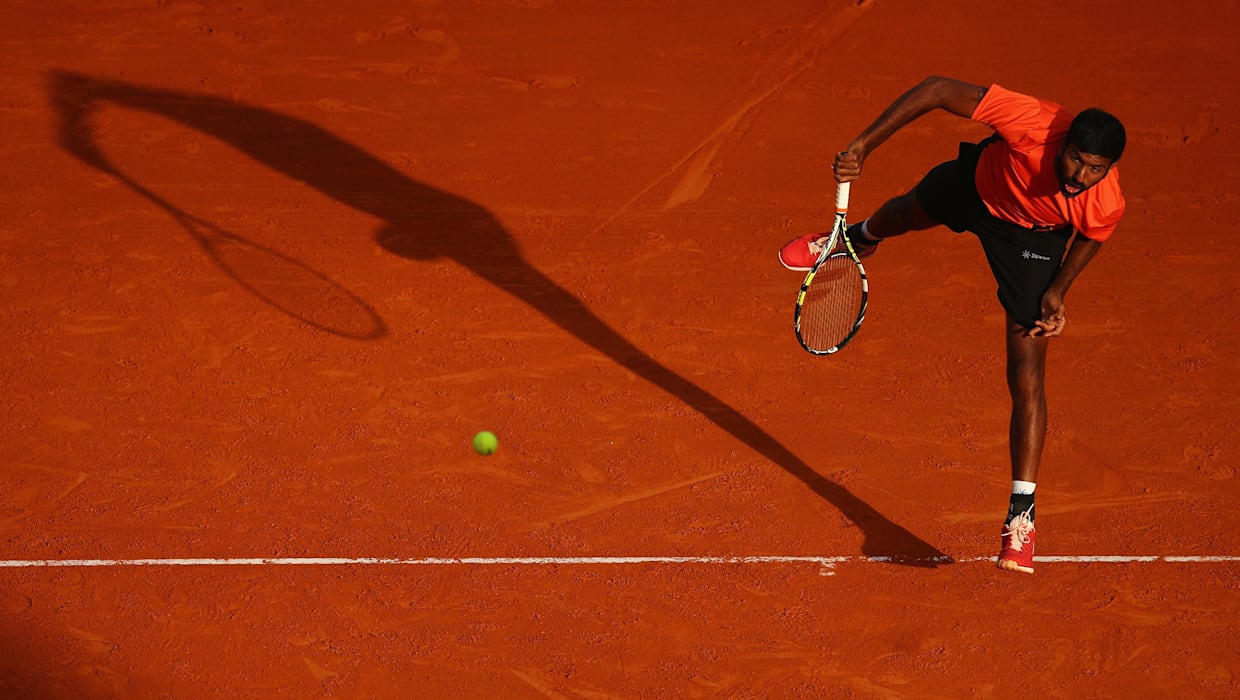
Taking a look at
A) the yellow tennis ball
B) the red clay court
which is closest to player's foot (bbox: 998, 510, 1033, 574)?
the red clay court

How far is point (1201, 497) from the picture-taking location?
6582 mm

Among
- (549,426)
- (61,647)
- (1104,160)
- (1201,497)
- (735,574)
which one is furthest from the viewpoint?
(549,426)

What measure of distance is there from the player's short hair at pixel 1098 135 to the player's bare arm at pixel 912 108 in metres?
0.51

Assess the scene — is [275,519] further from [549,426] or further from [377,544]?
[549,426]

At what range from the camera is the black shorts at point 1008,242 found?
5.79 meters

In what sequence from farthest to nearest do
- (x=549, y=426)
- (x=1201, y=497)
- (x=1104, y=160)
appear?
(x=549, y=426) < (x=1201, y=497) < (x=1104, y=160)

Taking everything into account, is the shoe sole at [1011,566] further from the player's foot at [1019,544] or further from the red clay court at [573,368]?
the red clay court at [573,368]

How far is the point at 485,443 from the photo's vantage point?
6.77 metres

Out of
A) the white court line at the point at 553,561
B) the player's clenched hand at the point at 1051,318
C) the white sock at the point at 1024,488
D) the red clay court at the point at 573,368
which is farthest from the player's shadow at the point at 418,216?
the player's clenched hand at the point at 1051,318

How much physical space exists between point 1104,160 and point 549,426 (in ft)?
10.6

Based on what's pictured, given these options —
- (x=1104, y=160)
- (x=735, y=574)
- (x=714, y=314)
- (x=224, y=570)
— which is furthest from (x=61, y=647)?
(x=1104, y=160)

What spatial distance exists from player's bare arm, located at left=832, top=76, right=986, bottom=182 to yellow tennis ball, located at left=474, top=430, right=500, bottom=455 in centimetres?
240

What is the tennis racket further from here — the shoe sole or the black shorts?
the shoe sole

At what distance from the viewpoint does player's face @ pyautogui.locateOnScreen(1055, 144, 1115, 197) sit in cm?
526
